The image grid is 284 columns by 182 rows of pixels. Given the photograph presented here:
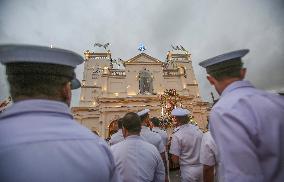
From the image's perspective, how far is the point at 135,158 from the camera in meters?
3.28

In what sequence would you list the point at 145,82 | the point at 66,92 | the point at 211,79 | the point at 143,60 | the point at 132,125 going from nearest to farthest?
the point at 66,92 < the point at 211,79 < the point at 132,125 < the point at 145,82 < the point at 143,60

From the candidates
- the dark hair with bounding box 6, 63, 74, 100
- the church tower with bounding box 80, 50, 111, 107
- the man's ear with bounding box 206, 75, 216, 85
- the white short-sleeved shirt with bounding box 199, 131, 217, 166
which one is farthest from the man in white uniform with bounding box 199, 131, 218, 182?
the church tower with bounding box 80, 50, 111, 107

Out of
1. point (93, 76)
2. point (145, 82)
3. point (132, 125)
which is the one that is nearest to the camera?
point (132, 125)

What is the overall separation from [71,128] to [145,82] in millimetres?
30291

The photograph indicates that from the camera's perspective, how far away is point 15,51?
5.06 feet

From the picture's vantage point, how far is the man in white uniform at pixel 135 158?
3.24 m

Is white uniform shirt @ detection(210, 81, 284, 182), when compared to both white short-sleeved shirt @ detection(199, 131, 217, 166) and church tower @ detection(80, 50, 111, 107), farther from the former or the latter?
church tower @ detection(80, 50, 111, 107)

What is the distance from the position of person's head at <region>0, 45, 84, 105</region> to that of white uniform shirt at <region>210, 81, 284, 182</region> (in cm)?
132

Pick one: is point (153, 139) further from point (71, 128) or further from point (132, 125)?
point (71, 128)

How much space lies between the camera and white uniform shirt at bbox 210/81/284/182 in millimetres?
1629

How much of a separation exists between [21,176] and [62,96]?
1.99 feet

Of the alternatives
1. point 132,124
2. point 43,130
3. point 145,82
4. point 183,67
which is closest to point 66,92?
point 43,130

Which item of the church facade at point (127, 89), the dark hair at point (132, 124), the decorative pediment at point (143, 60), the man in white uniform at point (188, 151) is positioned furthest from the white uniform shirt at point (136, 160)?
the decorative pediment at point (143, 60)

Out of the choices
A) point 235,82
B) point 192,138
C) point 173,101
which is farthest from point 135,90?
point 235,82
